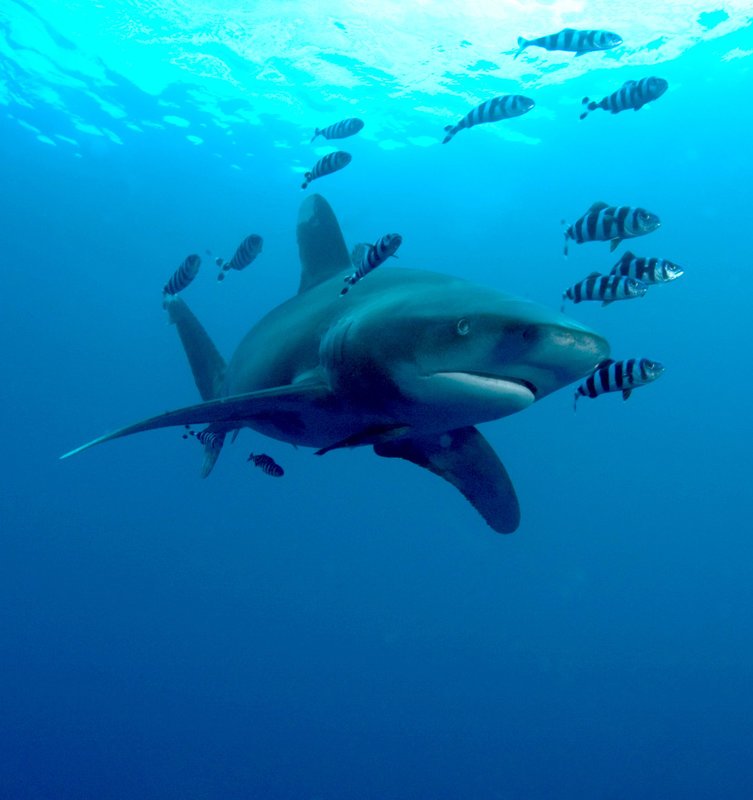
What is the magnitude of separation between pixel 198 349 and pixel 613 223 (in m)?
4.20

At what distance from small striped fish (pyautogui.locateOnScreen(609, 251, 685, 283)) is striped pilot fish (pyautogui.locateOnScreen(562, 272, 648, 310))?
Result: 0.09 metres

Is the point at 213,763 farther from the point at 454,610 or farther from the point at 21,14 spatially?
the point at 21,14

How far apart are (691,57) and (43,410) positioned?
5048 centimetres

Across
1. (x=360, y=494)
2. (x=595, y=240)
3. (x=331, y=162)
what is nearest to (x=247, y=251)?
(x=331, y=162)

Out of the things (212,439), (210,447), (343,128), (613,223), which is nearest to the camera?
(613,223)

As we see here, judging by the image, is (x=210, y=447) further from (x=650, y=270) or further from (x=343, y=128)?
(x=343, y=128)

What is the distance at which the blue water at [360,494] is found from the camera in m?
23.5

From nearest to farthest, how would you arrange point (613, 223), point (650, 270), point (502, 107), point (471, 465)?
point (471, 465) < point (650, 270) < point (613, 223) < point (502, 107)

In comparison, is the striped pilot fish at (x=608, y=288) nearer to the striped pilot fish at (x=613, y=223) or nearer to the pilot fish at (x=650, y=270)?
the pilot fish at (x=650, y=270)

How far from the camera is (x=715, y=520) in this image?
5262 centimetres

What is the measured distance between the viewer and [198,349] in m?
6.73

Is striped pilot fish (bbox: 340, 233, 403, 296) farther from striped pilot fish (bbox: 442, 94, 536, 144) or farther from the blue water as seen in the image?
the blue water

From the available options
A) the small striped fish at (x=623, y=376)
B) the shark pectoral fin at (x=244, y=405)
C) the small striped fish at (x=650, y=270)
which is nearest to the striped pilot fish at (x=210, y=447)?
the shark pectoral fin at (x=244, y=405)

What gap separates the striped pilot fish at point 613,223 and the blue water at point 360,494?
17.2 m
